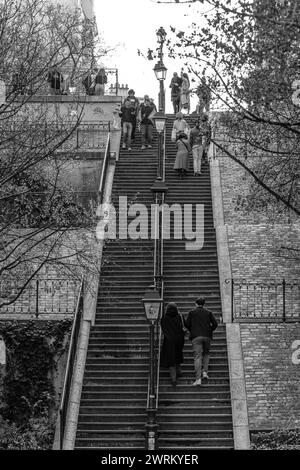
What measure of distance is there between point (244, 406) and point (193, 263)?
5876 mm

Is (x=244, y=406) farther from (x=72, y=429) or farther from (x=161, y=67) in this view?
(x=161, y=67)

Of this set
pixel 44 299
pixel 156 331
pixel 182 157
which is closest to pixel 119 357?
pixel 156 331

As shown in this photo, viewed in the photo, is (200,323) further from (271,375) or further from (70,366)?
(70,366)

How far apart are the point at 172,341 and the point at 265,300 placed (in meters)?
3.65

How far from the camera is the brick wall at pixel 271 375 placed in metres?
22.9

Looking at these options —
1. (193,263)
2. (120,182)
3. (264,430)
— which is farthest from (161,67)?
(264,430)

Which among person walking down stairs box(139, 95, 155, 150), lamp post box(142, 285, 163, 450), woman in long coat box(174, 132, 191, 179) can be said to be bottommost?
lamp post box(142, 285, 163, 450)

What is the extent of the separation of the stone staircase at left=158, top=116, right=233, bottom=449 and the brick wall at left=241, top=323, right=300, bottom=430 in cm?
46

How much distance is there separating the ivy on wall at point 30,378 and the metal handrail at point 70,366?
11.6 inches

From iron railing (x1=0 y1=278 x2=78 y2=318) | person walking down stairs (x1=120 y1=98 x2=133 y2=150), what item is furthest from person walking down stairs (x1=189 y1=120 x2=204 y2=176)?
iron railing (x1=0 y1=278 x2=78 y2=318)

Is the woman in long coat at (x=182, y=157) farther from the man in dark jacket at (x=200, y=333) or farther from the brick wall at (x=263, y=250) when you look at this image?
the man in dark jacket at (x=200, y=333)

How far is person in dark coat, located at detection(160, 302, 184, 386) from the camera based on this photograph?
78.3 ft

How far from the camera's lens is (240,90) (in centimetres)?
1958

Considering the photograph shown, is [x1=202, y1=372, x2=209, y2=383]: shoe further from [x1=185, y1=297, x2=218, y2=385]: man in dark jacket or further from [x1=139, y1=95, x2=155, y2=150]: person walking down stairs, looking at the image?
[x1=139, y1=95, x2=155, y2=150]: person walking down stairs
